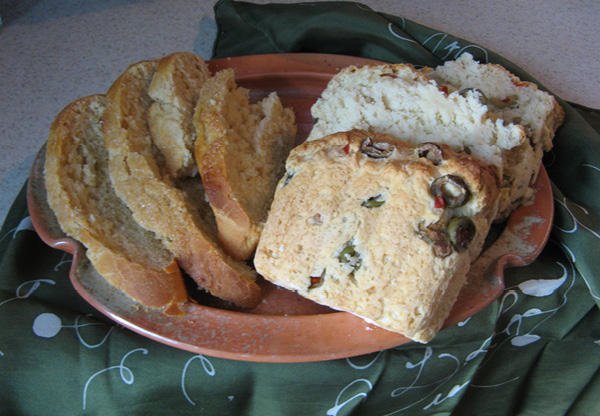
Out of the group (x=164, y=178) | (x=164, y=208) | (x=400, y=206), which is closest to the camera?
(x=400, y=206)

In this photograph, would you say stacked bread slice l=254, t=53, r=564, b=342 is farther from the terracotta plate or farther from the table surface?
the table surface

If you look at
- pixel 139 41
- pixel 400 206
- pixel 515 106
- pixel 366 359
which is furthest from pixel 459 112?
pixel 139 41

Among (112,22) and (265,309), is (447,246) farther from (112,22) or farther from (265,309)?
(112,22)

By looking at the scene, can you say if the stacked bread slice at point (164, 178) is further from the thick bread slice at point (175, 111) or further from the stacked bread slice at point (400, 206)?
the stacked bread slice at point (400, 206)

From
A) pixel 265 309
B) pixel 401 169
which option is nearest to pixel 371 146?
pixel 401 169

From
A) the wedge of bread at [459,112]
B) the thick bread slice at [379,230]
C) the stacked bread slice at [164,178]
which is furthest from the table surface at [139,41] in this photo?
the thick bread slice at [379,230]

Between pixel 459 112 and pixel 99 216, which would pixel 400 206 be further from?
pixel 99 216
